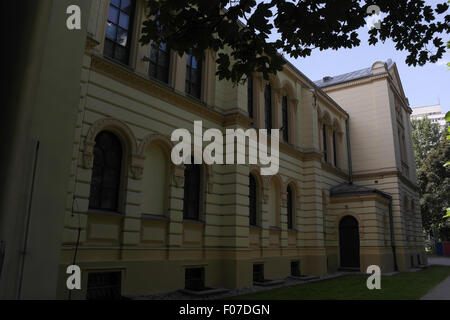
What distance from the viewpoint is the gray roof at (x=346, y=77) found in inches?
1230

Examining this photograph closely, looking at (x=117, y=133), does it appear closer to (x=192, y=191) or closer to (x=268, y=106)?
(x=192, y=191)

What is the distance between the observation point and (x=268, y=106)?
2005 centimetres

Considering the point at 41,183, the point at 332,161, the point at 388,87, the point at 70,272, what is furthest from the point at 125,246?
the point at 388,87

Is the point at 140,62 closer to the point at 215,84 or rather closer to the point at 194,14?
the point at 215,84

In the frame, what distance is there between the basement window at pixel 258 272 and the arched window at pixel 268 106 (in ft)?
22.8

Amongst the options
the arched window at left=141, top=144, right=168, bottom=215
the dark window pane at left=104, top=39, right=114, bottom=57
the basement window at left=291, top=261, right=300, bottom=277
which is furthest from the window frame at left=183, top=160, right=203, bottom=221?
the basement window at left=291, top=261, right=300, bottom=277

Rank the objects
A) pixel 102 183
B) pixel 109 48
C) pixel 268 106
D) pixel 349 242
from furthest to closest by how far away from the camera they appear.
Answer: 1. pixel 349 242
2. pixel 268 106
3. pixel 109 48
4. pixel 102 183

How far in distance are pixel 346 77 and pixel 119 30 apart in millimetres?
25886

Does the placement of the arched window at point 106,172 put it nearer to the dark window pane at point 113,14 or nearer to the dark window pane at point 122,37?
the dark window pane at point 122,37

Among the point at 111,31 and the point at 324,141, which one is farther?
the point at 324,141

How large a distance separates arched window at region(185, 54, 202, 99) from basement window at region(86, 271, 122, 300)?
300 inches

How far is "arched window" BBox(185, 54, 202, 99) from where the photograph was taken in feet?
48.6

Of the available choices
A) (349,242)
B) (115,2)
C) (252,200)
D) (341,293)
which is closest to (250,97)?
(252,200)

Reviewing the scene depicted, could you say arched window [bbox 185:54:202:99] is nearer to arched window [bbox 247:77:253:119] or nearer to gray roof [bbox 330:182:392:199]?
arched window [bbox 247:77:253:119]
